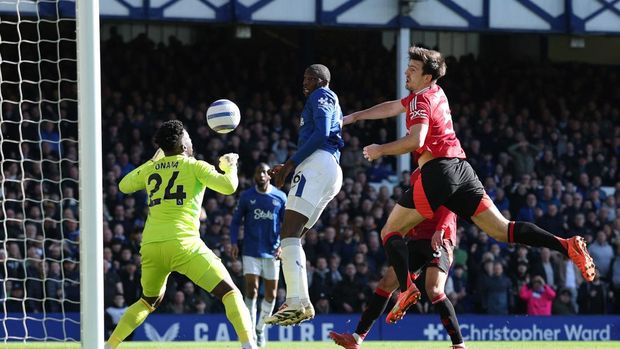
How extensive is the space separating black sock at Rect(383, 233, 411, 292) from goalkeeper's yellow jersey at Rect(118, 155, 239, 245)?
1.40m

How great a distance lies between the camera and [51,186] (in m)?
21.0

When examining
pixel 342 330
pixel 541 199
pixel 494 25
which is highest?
pixel 494 25

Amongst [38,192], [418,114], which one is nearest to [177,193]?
[418,114]

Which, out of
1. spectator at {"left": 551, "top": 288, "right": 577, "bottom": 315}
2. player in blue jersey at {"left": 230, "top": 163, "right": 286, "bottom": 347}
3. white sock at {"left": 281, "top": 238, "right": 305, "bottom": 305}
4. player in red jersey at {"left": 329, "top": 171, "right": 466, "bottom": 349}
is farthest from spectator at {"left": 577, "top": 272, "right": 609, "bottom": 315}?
white sock at {"left": 281, "top": 238, "right": 305, "bottom": 305}

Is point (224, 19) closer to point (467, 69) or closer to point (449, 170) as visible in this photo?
point (467, 69)

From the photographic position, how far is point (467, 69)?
27.4 m

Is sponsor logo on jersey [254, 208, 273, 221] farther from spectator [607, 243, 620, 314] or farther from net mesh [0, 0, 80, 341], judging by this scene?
spectator [607, 243, 620, 314]

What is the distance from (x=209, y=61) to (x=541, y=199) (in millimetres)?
7596

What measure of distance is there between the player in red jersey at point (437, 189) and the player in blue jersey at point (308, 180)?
2.46ft

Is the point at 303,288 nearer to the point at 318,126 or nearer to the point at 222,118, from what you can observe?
the point at 318,126

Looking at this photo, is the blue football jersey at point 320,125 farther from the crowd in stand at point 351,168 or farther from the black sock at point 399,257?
the crowd in stand at point 351,168

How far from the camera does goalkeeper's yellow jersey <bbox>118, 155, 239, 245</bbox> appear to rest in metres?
9.46

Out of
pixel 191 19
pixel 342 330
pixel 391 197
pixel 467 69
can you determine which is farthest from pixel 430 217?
pixel 467 69

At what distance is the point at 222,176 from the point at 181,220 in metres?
0.49
